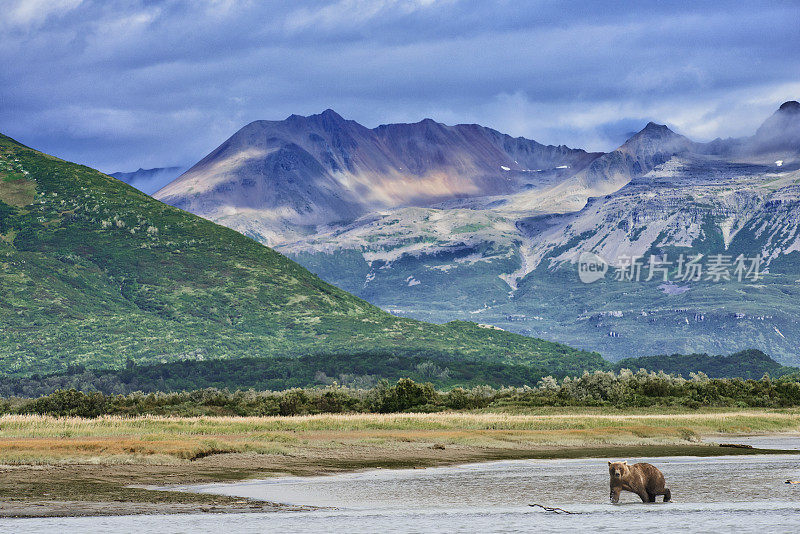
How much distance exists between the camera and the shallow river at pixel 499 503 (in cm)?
2803

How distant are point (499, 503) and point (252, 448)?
2555 centimetres

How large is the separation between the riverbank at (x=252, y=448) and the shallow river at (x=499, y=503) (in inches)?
113

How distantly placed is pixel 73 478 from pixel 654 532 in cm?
2566

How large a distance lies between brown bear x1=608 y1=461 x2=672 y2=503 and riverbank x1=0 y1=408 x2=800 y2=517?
1133 centimetres

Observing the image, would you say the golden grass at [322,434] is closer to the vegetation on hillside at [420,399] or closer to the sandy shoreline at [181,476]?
the sandy shoreline at [181,476]

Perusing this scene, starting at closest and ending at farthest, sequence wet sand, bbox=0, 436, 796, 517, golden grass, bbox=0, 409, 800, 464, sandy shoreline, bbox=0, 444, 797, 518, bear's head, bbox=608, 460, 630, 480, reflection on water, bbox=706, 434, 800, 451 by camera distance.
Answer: bear's head, bbox=608, 460, 630, 480
sandy shoreline, bbox=0, 444, 797, 518
wet sand, bbox=0, 436, 796, 517
golden grass, bbox=0, 409, 800, 464
reflection on water, bbox=706, 434, 800, 451

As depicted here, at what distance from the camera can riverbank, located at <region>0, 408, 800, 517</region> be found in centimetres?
3594

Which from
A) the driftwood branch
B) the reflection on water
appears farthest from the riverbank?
the driftwood branch

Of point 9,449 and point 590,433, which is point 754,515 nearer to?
point 9,449

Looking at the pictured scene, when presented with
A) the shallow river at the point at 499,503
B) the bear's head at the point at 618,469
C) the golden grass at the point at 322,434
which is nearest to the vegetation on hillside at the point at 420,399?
the golden grass at the point at 322,434

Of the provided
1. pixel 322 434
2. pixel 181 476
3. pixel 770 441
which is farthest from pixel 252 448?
pixel 770 441

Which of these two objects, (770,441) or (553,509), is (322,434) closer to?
(770,441)

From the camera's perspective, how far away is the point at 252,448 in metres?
57.1

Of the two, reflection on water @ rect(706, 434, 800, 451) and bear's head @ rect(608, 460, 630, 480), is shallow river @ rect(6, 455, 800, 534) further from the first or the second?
reflection on water @ rect(706, 434, 800, 451)
